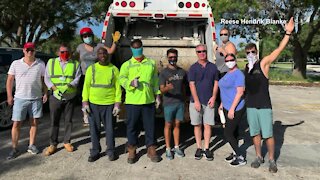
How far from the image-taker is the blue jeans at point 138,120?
525 cm

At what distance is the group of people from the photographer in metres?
5.05

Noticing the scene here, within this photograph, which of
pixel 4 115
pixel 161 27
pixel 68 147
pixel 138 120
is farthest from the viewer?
pixel 161 27

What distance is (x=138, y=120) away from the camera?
211 inches

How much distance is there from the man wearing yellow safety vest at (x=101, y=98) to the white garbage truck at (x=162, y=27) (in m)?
1.40

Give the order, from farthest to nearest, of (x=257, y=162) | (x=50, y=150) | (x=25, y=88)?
(x=50, y=150), (x=25, y=88), (x=257, y=162)

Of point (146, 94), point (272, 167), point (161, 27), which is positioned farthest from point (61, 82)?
point (272, 167)

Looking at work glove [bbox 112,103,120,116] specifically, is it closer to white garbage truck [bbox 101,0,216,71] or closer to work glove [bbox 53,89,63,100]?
work glove [bbox 53,89,63,100]

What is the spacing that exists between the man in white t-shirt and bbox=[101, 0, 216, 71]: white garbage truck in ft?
4.78

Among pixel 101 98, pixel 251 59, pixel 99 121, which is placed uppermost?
pixel 251 59

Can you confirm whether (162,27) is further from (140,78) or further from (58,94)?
(58,94)

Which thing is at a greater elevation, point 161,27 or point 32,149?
point 161,27

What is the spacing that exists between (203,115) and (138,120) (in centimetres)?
101

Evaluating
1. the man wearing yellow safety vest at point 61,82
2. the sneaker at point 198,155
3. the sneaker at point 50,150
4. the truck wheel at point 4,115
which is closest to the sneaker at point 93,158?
the man wearing yellow safety vest at point 61,82

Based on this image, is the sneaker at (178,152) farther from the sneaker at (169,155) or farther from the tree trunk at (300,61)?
the tree trunk at (300,61)
